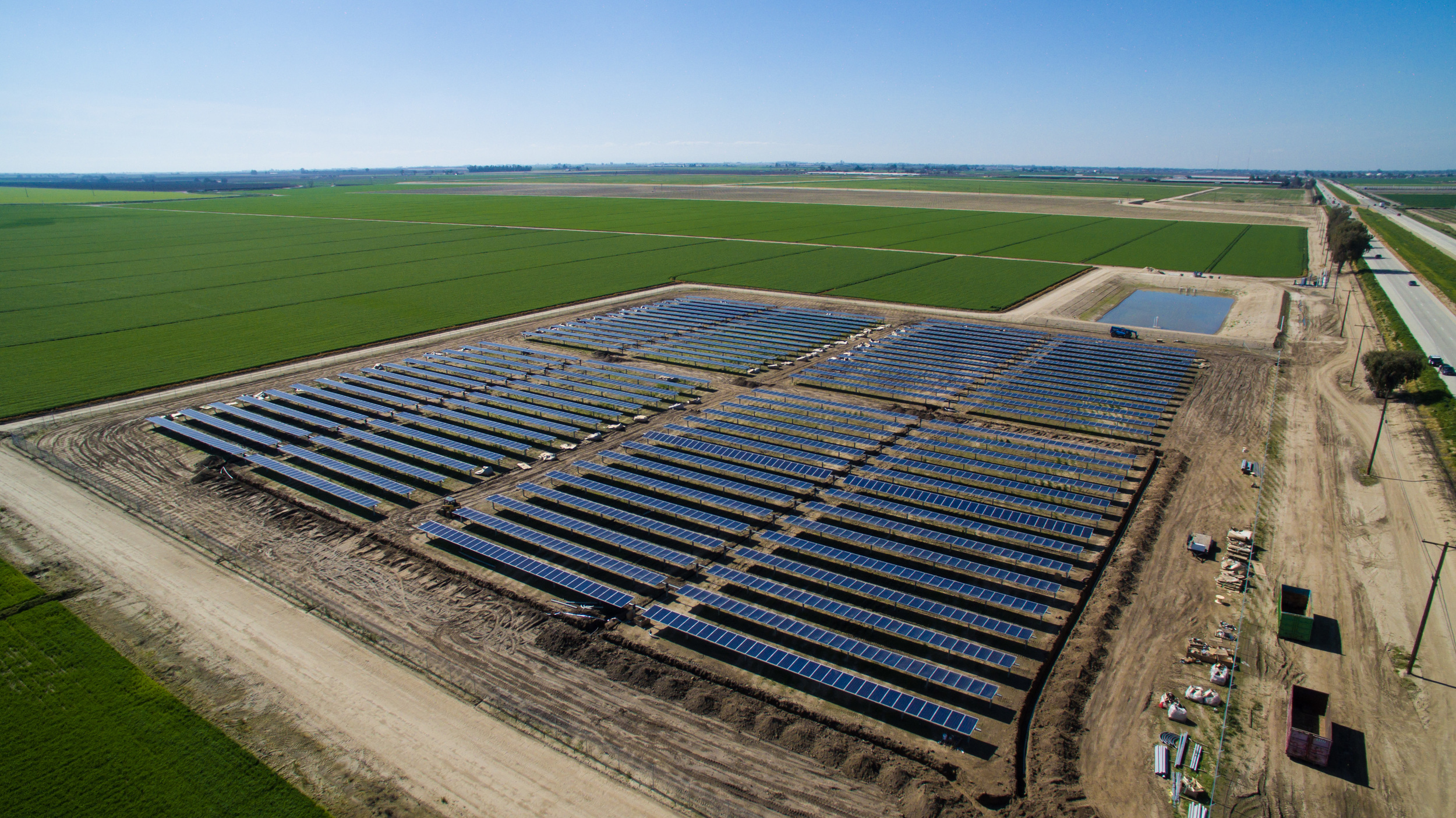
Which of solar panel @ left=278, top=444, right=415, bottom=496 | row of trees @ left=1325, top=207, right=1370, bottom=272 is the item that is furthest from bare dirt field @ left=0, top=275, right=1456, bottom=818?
row of trees @ left=1325, top=207, right=1370, bottom=272

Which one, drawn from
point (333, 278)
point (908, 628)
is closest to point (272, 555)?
point (908, 628)

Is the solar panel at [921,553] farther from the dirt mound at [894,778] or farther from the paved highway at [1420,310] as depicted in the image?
the paved highway at [1420,310]

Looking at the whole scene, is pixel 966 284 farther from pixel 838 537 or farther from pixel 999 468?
pixel 838 537

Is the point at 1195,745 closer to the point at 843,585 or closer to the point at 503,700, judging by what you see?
the point at 843,585

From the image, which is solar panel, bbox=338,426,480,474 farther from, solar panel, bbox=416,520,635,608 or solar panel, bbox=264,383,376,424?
solar panel, bbox=416,520,635,608

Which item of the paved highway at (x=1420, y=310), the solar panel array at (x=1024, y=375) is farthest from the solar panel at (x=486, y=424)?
the paved highway at (x=1420, y=310)

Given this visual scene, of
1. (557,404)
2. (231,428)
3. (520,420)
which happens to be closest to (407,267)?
(231,428)
